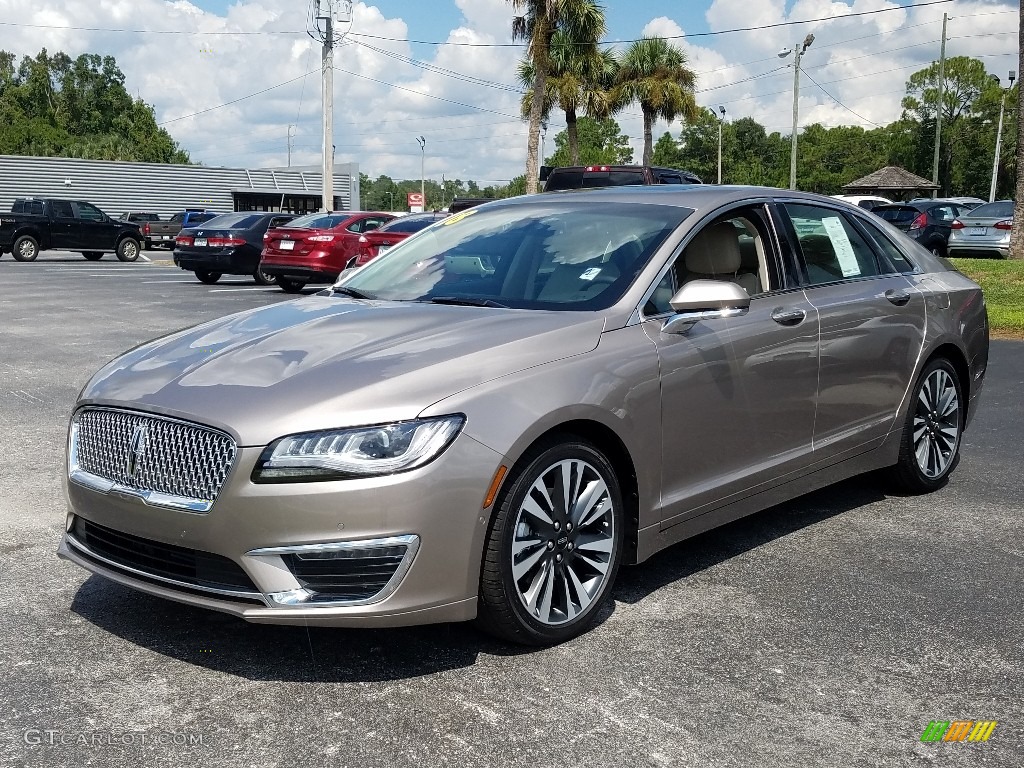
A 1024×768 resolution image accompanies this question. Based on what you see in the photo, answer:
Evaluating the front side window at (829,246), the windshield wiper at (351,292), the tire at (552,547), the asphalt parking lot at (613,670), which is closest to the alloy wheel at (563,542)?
the tire at (552,547)

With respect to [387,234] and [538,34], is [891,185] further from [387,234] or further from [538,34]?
[387,234]

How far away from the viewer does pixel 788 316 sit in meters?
4.93

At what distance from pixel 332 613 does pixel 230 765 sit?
1.86 ft

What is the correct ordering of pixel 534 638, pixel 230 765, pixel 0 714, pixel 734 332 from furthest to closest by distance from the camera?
pixel 734 332 → pixel 534 638 → pixel 0 714 → pixel 230 765

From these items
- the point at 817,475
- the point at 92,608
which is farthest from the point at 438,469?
the point at 817,475

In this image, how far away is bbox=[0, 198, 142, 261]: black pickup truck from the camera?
106ft

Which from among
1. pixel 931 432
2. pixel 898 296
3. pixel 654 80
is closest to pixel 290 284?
pixel 931 432

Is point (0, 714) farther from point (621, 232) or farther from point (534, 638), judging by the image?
point (621, 232)

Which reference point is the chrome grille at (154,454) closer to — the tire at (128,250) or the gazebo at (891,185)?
the tire at (128,250)

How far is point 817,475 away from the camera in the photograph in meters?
5.21

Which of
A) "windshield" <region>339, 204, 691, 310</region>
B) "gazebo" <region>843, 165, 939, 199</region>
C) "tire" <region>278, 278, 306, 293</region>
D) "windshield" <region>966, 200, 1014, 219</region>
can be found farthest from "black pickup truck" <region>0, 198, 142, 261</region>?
"gazebo" <region>843, 165, 939, 199</region>

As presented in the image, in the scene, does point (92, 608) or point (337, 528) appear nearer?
point (337, 528)

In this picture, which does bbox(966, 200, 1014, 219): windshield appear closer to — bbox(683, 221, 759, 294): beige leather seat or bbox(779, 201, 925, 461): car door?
bbox(779, 201, 925, 461): car door

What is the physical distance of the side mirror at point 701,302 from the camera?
4.27m
